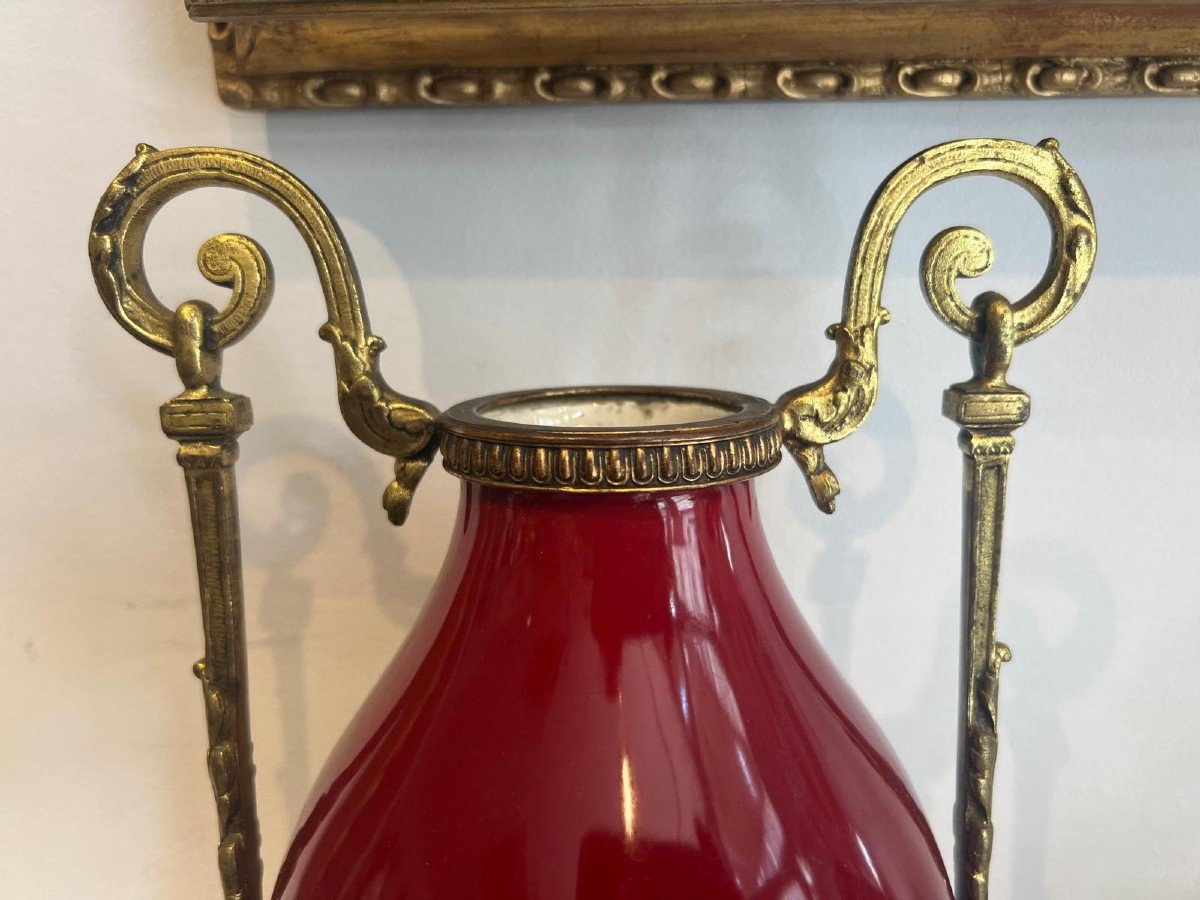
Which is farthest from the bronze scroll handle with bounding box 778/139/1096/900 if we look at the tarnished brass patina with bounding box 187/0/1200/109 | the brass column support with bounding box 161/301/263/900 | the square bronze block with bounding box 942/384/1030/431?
the brass column support with bounding box 161/301/263/900

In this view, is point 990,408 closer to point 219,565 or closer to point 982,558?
point 982,558

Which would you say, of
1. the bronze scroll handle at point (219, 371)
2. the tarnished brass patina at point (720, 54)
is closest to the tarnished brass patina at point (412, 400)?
the bronze scroll handle at point (219, 371)

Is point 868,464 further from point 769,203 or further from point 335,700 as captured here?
point 335,700

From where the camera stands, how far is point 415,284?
64 cm

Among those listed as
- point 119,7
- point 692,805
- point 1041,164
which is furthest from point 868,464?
point 119,7

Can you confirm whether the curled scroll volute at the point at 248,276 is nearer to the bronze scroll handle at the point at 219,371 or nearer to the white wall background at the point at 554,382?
the bronze scroll handle at the point at 219,371

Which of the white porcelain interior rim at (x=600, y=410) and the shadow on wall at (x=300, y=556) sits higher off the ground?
the white porcelain interior rim at (x=600, y=410)

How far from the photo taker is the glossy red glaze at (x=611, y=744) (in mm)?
354

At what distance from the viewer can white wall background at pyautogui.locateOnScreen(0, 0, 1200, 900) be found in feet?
2.05

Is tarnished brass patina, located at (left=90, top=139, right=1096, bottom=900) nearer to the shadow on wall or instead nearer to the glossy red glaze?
the glossy red glaze

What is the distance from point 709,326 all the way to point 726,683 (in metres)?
0.31

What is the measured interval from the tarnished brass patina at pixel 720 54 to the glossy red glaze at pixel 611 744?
28 cm

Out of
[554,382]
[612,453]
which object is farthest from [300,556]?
[612,453]

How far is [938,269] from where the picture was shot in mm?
456
